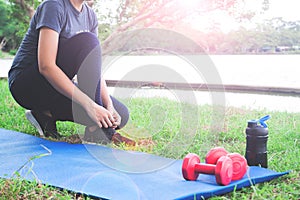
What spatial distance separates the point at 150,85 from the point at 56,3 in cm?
230

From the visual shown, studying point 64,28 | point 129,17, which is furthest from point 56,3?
point 129,17

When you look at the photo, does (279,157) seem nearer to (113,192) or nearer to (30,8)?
(113,192)

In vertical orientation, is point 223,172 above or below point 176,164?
above

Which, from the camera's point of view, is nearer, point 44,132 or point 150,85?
point 44,132

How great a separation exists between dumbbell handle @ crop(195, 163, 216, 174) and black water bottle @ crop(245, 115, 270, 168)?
0.77 feet

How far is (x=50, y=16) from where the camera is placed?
159 cm

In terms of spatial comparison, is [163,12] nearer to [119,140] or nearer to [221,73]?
[221,73]

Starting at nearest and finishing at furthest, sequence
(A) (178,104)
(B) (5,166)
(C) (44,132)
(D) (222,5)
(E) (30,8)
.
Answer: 1. (B) (5,166)
2. (C) (44,132)
3. (A) (178,104)
4. (D) (222,5)
5. (E) (30,8)

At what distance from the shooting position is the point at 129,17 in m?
5.59

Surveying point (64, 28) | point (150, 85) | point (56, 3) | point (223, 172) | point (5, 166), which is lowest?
point (150, 85)

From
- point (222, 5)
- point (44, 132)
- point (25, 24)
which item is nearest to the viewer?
point (44, 132)

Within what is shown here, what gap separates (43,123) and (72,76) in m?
0.33

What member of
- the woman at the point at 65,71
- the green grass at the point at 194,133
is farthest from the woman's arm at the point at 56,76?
the green grass at the point at 194,133

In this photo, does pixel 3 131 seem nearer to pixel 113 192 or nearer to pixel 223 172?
pixel 113 192
